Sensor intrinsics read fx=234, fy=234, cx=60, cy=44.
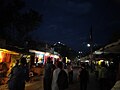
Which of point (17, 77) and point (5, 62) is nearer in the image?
point (17, 77)

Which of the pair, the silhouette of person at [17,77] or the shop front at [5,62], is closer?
the silhouette of person at [17,77]

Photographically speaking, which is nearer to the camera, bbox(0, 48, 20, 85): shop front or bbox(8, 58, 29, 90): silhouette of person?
bbox(8, 58, 29, 90): silhouette of person

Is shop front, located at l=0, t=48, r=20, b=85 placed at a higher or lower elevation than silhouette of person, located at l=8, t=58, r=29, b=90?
higher

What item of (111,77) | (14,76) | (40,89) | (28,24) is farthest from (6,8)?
(14,76)

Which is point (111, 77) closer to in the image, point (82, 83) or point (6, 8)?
point (82, 83)

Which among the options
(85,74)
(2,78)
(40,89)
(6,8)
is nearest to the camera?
(85,74)

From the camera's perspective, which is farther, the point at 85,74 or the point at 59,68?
the point at 85,74

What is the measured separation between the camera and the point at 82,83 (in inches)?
→ 491

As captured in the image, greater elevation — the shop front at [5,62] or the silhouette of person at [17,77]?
the shop front at [5,62]

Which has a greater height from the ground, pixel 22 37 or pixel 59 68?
pixel 22 37

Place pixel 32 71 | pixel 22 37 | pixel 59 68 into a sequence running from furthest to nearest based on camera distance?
pixel 22 37 < pixel 32 71 < pixel 59 68

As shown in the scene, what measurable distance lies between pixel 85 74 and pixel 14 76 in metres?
5.07

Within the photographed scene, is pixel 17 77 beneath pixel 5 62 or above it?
beneath

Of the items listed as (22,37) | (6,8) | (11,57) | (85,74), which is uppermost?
(6,8)
